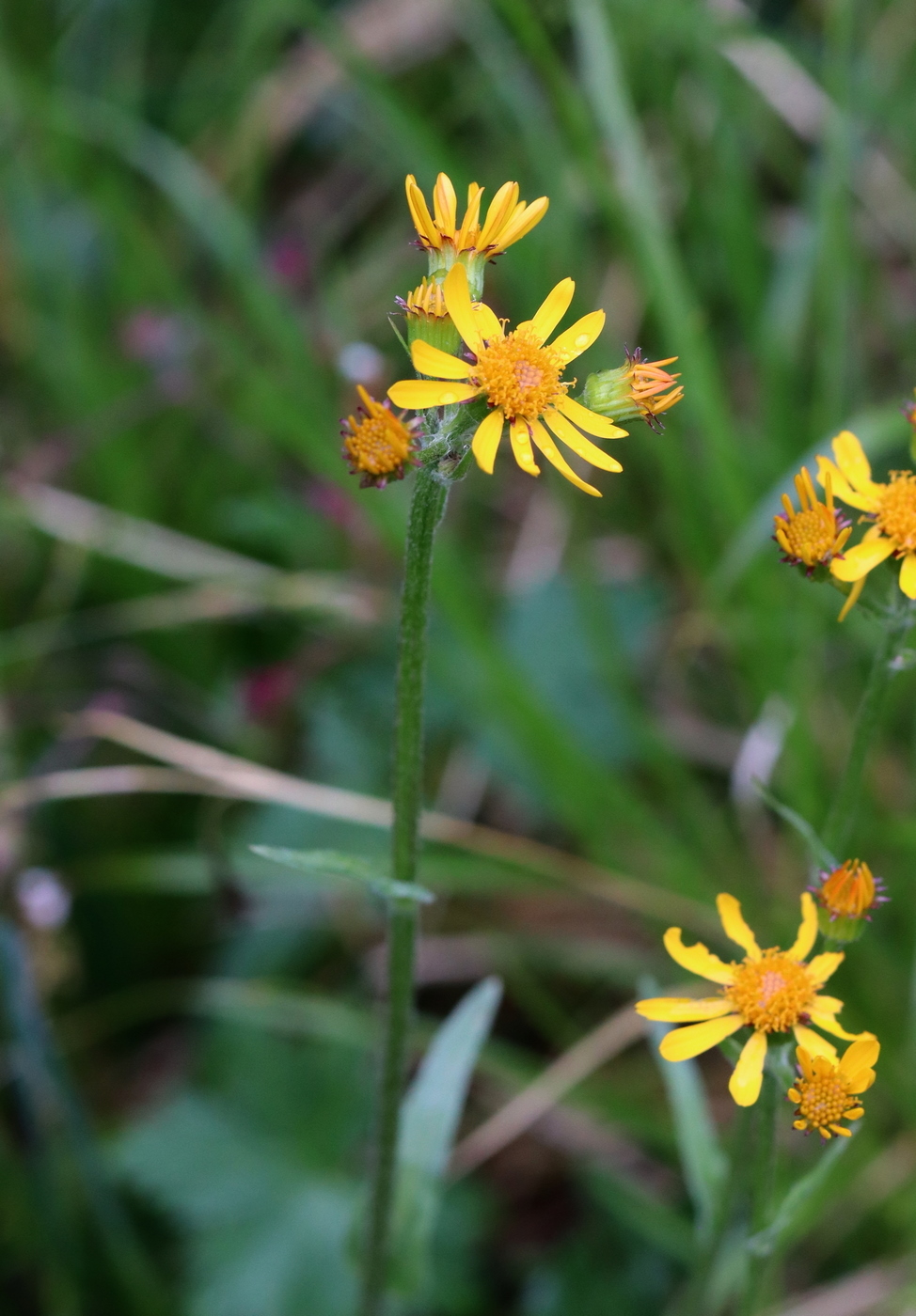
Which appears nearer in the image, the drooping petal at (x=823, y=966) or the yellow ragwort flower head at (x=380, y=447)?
the yellow ragwort flower head at (x=380, y=447)

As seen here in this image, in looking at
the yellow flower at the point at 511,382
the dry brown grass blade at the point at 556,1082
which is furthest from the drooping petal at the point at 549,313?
the dry brown grass blade at the point at 556,1082

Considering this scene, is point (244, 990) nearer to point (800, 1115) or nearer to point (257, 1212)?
point (257, 1212)

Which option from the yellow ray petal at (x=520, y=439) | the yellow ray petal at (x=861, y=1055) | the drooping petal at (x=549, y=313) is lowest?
the yellow ray petal at (x=861, y=1055)

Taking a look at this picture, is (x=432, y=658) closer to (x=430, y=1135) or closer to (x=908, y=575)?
(x=430, y=1135)

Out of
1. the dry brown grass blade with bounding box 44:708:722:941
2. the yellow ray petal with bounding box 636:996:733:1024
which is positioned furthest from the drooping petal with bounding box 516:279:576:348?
the dry brown grass blade with bounding box 44:708:722:941


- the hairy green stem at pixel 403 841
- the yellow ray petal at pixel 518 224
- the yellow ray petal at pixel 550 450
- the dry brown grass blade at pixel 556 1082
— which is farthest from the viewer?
the dry brown grass blade at pixel 556 1082

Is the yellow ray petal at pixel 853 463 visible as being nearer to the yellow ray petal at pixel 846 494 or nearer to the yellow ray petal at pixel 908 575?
the yellow ray petal at pixel 846 494

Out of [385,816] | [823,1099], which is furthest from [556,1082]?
[823,1099]
